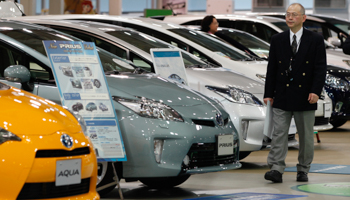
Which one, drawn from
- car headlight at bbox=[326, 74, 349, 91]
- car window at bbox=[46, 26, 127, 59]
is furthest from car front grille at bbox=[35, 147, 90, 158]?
car headlight at bbox=[326, 74, 349, 91]

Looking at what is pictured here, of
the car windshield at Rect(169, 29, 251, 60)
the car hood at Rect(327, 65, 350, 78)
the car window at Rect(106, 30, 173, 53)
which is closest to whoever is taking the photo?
the car window at Rect(106, 30, 173, 53)

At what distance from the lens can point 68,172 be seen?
3.57 m

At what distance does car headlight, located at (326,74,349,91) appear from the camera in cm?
934

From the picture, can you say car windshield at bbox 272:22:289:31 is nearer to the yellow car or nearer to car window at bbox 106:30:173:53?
car window at bbox 106:30:173:53

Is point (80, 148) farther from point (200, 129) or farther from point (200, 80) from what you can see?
point (200, 80)

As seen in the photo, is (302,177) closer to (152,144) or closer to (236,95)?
(236,95)

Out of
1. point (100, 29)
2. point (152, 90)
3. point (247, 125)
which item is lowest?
point (247, 125)

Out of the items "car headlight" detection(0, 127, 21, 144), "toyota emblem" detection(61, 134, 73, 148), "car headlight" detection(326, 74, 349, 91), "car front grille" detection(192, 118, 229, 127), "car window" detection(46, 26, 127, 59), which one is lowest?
"car headlight" detection(326, 74, 349, 91)

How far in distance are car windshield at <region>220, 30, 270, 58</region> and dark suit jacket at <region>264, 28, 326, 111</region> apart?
413cm

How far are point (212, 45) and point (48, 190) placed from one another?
5.23 metres

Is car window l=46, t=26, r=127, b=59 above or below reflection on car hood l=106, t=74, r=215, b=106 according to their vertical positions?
above

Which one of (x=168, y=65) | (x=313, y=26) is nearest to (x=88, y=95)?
(x=168, y=65)

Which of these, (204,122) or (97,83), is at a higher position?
(97,83)

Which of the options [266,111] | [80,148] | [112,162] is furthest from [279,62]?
[80,148]
